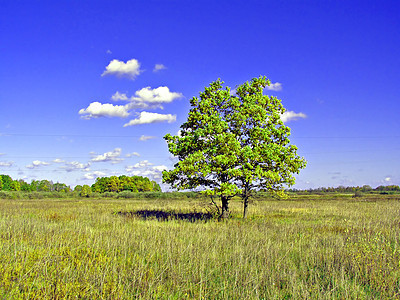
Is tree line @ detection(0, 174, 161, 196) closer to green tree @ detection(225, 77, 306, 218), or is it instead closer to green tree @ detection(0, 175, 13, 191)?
green tree @ detection(0, 175, 13, 191)

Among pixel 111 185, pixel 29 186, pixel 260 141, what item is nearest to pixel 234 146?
pixel 260 141

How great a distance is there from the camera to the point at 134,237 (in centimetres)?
1224

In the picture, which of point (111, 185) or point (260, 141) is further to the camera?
point (111, 185)

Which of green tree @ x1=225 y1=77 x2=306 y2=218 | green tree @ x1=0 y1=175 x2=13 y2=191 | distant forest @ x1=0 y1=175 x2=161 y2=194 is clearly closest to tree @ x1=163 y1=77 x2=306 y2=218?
green tree @ x1=225 y1=77 x2=306 y2=218

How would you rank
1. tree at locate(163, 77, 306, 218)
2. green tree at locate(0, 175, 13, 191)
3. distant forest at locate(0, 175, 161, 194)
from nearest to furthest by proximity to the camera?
tree at locate(163, 77, 306, 218), distant forest at locate(0, 175, 161, 194), green tree at locate(0, 175, 13, 191)

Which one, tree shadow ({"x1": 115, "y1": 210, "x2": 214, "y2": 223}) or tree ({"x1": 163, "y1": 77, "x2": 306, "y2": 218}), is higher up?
tree ({"x1": 163, "y1": 77, "x2": 306, "y2": 218})

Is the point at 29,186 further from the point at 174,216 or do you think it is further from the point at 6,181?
the point at 174,216

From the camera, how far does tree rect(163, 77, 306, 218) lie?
19.3 m

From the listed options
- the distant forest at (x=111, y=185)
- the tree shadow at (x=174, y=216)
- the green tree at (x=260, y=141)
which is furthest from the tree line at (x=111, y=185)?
the green tree at (x=260, y=141)

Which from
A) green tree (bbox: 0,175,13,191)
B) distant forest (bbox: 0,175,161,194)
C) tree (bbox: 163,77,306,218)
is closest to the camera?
tree (bbox: 163,77,306,218)

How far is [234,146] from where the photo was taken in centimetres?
1905

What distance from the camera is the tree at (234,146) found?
19.3 metres

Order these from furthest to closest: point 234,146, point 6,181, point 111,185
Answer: point 6,181
point 111,185
point 234,146

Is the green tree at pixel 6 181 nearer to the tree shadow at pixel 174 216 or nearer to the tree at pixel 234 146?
the tree shadow at pixel 174 216
